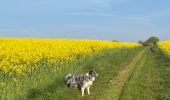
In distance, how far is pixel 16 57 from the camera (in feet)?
53.7

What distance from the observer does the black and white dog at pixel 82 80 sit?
51.8 feet

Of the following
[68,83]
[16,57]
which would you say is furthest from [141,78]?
[16,57]

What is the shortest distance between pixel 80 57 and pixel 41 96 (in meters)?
12.0

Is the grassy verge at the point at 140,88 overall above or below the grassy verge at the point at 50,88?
below

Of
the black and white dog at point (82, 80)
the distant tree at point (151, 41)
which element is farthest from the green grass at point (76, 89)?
the distant tree at point (151, 41)

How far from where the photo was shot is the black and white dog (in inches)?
621

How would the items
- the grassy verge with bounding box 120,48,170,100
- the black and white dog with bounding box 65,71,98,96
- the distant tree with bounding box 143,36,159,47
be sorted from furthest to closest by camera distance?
the distant tree with bounding box 143,36,159,47 < the black and white dog with bounding box 65,71,98,96 < the grassy verge with bounding box 120,48,170,100

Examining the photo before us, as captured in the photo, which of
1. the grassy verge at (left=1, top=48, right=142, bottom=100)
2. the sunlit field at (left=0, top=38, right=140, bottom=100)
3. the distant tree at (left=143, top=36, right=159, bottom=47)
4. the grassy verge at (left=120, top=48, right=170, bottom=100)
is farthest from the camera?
the distant tree at (left=143, top=36, right=159, bottom=47)

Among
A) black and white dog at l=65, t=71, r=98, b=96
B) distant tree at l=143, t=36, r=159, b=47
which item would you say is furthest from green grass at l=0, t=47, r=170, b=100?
distant tree at l=143, t=36, r=159, b=47

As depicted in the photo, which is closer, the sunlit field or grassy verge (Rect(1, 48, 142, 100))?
grassy verge (Rect(1, 48, 142, 100))

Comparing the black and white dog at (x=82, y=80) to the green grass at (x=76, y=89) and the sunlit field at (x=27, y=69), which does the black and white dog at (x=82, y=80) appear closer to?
the green grass at (x=76, y=89)

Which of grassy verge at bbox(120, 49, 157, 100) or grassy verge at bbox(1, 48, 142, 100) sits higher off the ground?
grassy verge at bbox(1, 48, 142, 100)

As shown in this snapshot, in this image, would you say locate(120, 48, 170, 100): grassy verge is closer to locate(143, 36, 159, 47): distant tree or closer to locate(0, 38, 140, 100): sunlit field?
locate(0, 38, 140, 100): sunlit field

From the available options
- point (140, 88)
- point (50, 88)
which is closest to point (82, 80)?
point (50, 88)
